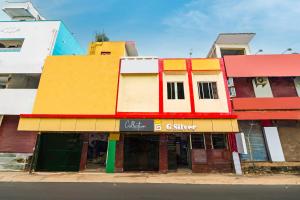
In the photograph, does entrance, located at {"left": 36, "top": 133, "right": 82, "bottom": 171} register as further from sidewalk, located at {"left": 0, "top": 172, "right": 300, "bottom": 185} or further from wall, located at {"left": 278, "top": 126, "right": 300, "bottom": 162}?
wall, located at {"left": 278, "top": 126, "right": 300, "bottom": 162}

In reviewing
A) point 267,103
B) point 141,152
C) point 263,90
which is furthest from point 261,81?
point 141,152

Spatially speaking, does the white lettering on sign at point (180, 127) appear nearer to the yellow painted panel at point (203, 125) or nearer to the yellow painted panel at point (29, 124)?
the yellow painted panel at point (203, 125)

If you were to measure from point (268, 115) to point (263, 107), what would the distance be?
30.0 inches

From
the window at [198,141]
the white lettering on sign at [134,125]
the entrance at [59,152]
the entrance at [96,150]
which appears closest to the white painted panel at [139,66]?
the white lettering on sign at [134,125]

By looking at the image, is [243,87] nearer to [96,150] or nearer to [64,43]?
[96,150]

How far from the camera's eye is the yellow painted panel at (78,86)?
48.6 ft

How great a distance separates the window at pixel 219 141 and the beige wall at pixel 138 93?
4663 millimetres

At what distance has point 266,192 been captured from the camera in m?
8.55

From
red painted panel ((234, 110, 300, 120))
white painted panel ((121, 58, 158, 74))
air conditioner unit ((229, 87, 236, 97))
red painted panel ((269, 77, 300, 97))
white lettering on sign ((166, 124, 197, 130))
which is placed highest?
white painted panel ((121, 58, 158, 74))

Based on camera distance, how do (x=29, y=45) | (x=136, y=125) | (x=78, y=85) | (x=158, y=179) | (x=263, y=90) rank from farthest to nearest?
(x=29, y=45) → (x=263, y=90) → (x=78, y=85) → (x=136, y=125) → (x=158, y=179)

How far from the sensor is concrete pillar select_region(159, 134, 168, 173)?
45.6ft

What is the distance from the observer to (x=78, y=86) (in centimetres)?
1566

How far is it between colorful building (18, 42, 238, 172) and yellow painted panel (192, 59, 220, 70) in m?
0.08

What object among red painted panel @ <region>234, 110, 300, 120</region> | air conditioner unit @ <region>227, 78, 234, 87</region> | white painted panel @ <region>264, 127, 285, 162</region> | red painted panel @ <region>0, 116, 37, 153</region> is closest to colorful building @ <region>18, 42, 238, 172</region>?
→ air conditioner unit @ <region>227, 78, 234, 87</region>
